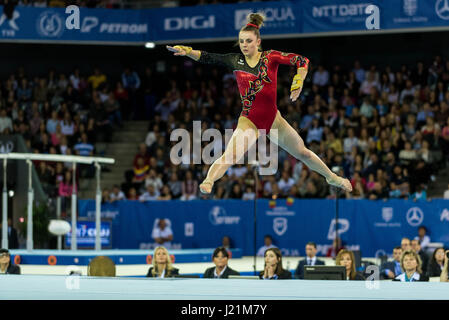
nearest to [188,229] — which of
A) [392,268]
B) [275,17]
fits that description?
[275,17]

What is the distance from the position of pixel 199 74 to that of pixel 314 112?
4.18m

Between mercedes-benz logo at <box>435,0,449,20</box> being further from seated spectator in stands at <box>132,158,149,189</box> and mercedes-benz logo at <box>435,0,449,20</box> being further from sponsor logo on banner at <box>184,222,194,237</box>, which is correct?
seated spectator in stands at <box>132,158,149,189</box>

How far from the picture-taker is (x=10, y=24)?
19.1 meters

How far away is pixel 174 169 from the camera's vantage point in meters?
18.1

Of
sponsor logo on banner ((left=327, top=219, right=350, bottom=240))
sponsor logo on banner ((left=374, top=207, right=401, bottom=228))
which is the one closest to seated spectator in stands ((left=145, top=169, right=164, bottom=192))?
sponsor logo on banner ((left=327, top=219, right=350, bottom=240))

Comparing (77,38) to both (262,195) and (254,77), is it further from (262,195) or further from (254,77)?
(254,77)

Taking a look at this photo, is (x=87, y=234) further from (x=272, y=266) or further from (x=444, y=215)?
(x=272, y=266)

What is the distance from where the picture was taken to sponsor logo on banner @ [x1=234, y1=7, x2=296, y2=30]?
699 inches

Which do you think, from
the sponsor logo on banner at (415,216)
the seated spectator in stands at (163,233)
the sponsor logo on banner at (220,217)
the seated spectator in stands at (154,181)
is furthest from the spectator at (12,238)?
the sponsor logo on banner at (415,216)

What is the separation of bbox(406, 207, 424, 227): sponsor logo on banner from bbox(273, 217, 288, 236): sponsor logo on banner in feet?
8.33

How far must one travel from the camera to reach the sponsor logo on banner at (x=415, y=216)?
15.4 m

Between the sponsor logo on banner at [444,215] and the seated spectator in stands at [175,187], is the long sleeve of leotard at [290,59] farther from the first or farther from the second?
the seated spectator in stands at [175,187]

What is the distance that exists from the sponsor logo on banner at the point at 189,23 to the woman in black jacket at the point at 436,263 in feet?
28.8
